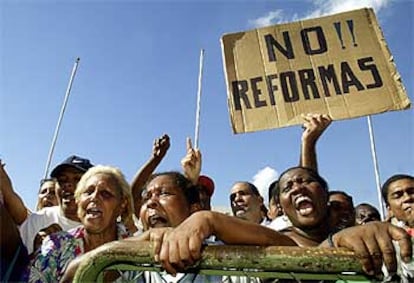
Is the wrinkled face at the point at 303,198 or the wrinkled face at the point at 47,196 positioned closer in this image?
the wrinkled face at the point at 303,198

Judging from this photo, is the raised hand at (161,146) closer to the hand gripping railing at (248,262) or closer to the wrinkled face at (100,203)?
the wrinkled face at (100,203)

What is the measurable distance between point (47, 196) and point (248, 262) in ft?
10.6

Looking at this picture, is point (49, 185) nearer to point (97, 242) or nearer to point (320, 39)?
point (97, 242)

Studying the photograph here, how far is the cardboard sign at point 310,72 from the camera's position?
3.50 m

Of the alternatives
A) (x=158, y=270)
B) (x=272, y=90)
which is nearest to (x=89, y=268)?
(x=158, y=270)

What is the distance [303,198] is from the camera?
97.5 inches

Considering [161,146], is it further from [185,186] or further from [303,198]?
[303,198]

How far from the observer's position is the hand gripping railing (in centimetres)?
97

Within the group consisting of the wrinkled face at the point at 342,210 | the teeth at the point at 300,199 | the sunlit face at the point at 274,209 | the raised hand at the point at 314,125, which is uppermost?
the raised hand at the point at 314,125

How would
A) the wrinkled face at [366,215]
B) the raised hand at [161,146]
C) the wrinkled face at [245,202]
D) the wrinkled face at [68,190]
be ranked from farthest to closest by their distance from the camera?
the wrinkled face at [366,215]
the wrinkled face at [245,202]
the raised hand at [161,146]
the wrinkled face at [68,190]

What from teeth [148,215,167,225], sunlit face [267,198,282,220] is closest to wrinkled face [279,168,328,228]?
teeth [148,215,167,225]

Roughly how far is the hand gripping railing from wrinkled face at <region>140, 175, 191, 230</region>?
4.37 feet

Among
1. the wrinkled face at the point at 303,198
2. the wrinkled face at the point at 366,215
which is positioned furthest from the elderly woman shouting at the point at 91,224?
the wrinkled face at the point at 366,215

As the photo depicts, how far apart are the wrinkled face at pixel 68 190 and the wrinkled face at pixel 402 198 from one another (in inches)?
86.5
